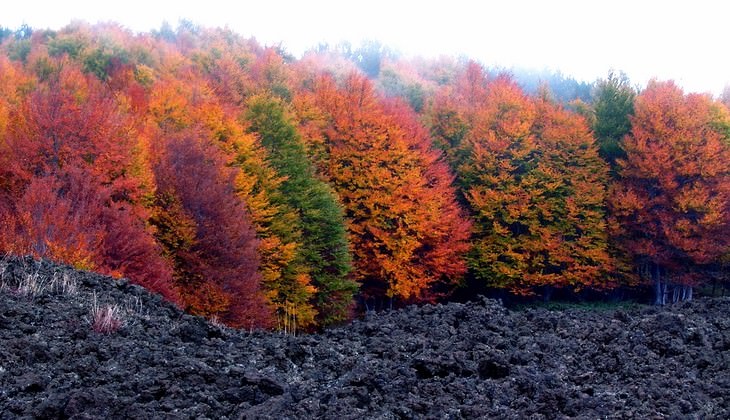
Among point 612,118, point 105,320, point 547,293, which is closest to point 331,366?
point 105,320

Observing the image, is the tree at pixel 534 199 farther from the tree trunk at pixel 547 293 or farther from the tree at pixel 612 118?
the tree at pixel 612 118

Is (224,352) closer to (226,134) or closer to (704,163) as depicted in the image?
(226,134)

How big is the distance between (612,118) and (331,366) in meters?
34.7

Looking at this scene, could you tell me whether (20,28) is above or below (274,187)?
above

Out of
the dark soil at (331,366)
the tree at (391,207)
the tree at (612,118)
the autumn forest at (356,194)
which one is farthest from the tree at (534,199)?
the dark soil at (331,366)

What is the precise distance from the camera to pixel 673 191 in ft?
118

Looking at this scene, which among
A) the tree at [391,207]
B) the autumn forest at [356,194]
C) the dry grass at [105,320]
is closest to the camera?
the dry grass at [105,320]

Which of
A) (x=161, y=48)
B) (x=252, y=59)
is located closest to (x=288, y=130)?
(x=252, y=59)

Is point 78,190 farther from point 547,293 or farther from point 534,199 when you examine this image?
point 547,293

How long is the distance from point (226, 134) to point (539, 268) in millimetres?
16093

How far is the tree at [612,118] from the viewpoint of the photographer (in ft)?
129

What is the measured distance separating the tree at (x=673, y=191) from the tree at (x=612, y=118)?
4.42 ft

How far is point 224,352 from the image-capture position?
28.9ft

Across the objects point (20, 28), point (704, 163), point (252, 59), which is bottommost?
point (704, 163)
